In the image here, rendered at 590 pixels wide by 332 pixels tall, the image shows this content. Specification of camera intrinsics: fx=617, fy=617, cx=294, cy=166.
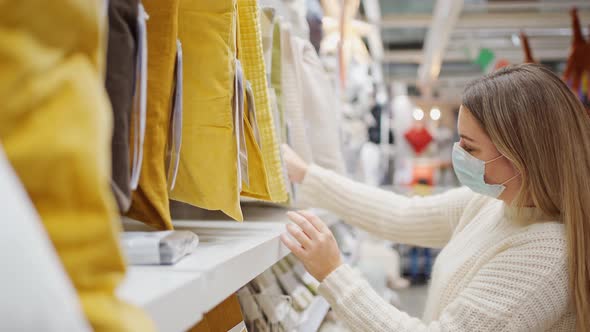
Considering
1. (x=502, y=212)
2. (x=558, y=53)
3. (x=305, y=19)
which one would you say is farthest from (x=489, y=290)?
(x=558, y=53)

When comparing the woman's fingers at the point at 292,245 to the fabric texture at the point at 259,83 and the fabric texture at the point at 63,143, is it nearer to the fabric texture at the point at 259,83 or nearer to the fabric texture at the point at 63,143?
the fabric texture at the point at 259,83

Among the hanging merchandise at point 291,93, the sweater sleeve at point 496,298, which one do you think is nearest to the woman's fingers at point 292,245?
the sweater sleeve at point 496,298

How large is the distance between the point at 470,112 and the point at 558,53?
7.34 metres

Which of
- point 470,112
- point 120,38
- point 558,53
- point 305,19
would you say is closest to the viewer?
point 120,38

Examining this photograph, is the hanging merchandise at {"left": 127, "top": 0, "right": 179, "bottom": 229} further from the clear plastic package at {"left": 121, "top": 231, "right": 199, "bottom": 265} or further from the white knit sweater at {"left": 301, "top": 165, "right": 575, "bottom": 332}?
the white knit sweater at {"left": 301, "top": 165, "right": 575, "bottom": 332}

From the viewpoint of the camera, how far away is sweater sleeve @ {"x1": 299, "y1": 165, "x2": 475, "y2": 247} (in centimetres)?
190

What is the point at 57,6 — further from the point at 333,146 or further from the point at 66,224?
the point at 333,146

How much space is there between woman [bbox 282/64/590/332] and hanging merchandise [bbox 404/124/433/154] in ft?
24.4

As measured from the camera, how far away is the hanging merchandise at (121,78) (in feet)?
2.26

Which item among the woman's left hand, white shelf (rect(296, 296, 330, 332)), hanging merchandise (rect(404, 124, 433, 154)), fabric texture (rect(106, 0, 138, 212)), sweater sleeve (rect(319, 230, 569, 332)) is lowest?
hanging merchandise (rect(404, 124, 433, 154))

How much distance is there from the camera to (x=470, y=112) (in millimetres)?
1525

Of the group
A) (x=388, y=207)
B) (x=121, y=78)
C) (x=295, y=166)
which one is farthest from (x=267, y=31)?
(x=121, y=78)

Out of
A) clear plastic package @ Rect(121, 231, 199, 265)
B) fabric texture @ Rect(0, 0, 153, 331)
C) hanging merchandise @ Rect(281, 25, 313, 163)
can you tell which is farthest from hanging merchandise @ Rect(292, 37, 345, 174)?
fabric texture @ Rect(0, 0, 153, 331)

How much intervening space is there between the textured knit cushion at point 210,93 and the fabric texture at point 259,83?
157 millimetres
